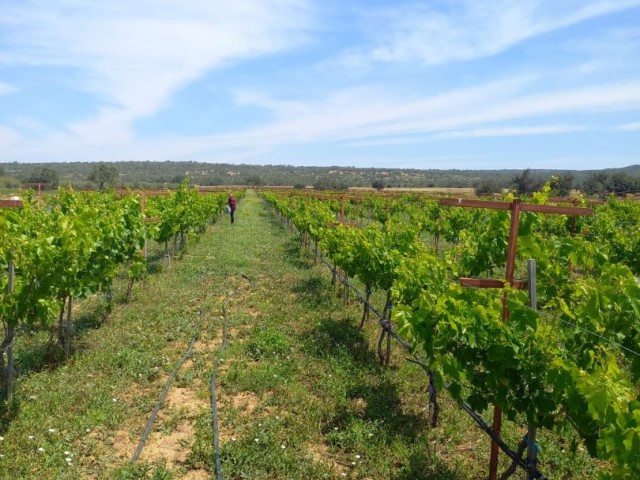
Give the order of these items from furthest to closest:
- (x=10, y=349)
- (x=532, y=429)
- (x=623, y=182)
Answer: (x=623, y=182) → (x=10, y=349) → (x=532, y=429)

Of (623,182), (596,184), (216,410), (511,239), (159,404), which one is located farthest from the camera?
(623,182)

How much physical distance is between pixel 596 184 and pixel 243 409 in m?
44.6

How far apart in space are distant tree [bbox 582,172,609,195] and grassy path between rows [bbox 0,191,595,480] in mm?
37368

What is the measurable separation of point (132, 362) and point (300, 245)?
12331mm

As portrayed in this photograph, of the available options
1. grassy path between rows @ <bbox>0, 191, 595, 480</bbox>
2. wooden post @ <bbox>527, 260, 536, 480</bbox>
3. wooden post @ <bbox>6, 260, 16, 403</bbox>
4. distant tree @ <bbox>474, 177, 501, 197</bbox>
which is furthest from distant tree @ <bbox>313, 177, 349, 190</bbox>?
wooden post @ <bbox>527, 260, 536, 480</bbox>

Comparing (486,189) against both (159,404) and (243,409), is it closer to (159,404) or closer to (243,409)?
(243,409)

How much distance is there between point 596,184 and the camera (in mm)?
42312

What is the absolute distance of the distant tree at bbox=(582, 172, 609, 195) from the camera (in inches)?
1581

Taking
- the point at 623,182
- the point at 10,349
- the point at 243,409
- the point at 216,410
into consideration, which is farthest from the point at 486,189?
the point at 10,349

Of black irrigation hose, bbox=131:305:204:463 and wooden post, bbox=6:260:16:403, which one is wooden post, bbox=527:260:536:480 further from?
wooden post, bbox=6:260:16:403

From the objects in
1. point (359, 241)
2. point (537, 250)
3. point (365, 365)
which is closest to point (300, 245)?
point (359, 241)

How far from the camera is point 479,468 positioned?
4723mm

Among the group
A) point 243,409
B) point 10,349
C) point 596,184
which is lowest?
point 243,409

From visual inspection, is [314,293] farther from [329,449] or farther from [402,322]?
[402,322]
